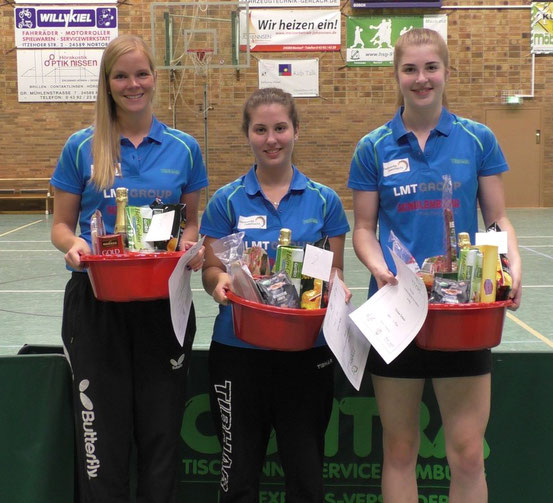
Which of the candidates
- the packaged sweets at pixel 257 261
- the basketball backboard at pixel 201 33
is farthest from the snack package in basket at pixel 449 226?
the basketball backboard at pixel 201 33

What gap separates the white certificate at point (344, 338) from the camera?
167 cm

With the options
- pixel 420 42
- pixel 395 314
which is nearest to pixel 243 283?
pixel 395 314

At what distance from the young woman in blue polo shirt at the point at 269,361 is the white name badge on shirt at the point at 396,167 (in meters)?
0.21

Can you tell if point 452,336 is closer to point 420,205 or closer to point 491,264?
point 491,264

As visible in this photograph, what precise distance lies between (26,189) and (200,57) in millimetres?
4531

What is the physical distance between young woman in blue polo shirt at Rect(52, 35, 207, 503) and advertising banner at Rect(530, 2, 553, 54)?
13568mm

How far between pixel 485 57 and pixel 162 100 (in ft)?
21.6

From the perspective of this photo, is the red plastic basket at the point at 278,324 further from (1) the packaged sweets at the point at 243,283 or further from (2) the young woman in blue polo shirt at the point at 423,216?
(2) the young woman in blue polo shirt at the point at 423,216

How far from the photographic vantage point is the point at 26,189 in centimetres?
1398

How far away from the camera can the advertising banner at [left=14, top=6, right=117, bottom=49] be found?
13.5 meters

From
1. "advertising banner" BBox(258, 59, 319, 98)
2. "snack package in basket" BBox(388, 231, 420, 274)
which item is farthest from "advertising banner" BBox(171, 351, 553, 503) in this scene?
"advertising banner" BBox(258, 59, 319, 98)

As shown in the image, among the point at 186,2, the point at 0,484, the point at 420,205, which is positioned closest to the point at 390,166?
the point at 420,205

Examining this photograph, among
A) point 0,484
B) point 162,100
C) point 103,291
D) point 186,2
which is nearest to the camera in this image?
point 103,291

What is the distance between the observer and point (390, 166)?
1.90 m
